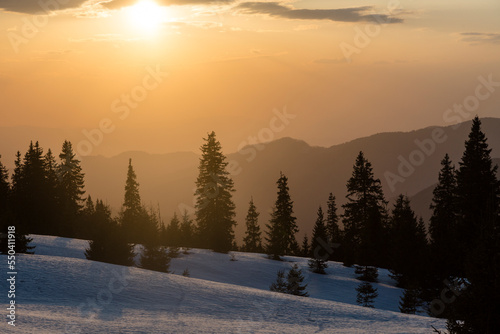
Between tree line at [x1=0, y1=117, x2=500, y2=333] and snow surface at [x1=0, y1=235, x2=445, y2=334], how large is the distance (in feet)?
13.1

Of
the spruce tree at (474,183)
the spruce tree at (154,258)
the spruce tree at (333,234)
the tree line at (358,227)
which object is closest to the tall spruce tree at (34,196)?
the tree line at (358,227)

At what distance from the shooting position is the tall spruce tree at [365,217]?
181ft

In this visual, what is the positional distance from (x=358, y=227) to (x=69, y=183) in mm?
39284

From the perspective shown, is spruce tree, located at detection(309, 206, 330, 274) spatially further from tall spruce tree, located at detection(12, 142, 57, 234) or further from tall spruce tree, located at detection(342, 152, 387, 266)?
tall spruce tree, located at detection(12, 142, 57, 234)

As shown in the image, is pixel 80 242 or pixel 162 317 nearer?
pixel 162 317

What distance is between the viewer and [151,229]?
34688mm

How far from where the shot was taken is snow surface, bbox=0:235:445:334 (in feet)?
53.2

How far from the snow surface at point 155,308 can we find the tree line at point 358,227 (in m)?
4.00

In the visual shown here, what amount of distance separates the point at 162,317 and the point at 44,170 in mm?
51358

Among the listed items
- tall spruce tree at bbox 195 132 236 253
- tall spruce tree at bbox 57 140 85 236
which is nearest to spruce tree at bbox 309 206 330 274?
tall spruce tree at bbox 195 132 236 253

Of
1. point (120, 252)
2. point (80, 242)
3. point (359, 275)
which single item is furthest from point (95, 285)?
point (359, 275)

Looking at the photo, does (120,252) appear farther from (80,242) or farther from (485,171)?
(485,171)

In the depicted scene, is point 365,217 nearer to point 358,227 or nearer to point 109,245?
point 358,227

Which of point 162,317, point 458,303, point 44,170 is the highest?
point 44,170
